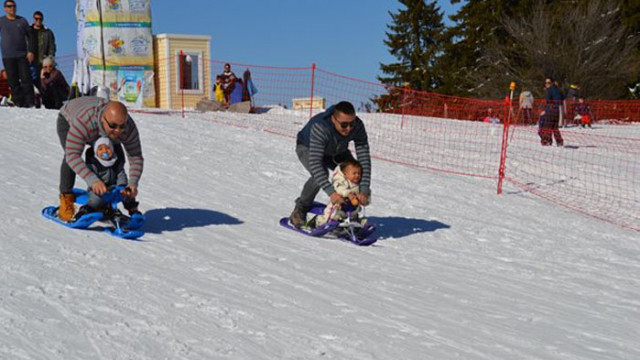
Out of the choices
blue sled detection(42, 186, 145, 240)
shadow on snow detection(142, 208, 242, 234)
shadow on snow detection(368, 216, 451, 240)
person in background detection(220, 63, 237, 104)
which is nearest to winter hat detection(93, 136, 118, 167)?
blue sled detection(42, 186, 145, 240)

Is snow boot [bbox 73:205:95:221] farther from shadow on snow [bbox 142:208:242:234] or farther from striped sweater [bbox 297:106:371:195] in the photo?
striped sweater [bbox 297:106:371:195]

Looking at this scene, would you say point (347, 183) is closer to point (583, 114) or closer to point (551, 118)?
point (551, 118)

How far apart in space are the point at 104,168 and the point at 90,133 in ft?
1.22

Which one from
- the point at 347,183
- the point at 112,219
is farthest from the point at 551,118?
the point at 112,219

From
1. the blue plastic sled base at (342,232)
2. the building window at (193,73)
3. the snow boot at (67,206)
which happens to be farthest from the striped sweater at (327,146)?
the building window at (193,73)

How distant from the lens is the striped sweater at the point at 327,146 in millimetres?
5805

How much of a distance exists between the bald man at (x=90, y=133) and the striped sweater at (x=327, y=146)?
158 centimetres

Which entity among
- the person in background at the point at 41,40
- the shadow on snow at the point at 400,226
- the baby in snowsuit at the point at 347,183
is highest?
the person in background at the point at 41,40

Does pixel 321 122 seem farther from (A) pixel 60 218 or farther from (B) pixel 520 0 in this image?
(B) pixel 520 0

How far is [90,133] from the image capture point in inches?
200

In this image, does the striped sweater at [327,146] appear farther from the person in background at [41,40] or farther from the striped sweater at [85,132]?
the person in background at [41,40]

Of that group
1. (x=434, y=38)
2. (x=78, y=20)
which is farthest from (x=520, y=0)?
(x=78, y=20)

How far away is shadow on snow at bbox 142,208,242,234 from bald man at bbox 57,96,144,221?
2.45 feet

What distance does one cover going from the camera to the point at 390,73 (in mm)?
47031
